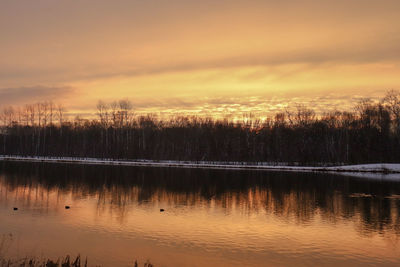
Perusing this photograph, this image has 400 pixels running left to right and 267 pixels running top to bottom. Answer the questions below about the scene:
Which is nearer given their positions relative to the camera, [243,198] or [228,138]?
[243,198]

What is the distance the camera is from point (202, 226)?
866 inches

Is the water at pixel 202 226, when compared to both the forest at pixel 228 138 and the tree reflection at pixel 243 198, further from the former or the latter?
the forest at pixel 228 138

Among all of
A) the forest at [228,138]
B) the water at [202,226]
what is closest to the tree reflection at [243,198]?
the water at [202,226]

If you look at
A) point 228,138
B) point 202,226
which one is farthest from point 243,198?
point 228,138

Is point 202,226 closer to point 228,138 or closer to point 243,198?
point 243,198

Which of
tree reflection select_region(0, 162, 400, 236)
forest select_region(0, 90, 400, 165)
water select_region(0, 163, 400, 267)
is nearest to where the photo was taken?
water select_region(0, 163, 400, 267)

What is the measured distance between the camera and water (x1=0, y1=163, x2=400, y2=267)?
16.0 meters

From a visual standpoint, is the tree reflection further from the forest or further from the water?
the forest

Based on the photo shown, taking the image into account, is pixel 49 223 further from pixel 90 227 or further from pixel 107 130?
pixel 107 130

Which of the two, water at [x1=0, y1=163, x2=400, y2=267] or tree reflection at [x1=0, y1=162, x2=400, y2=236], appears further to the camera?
tree reflection at [x1=0, y1=162, x2=400, y2=236]

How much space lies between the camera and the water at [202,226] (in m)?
16.0

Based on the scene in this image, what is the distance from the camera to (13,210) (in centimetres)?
2528

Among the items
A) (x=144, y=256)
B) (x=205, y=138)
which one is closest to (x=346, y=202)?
(x=144, y=256)

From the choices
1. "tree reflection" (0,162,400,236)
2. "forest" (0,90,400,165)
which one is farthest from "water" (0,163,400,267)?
"forest" (0,90,400,165)
